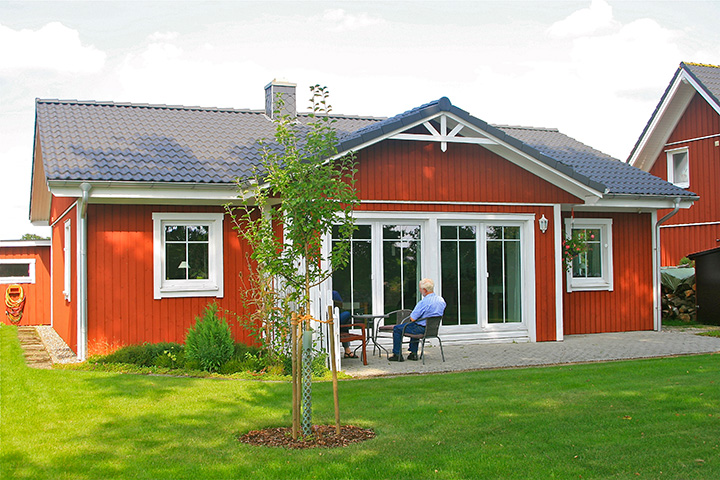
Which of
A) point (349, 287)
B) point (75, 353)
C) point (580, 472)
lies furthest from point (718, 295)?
point (75, 353)

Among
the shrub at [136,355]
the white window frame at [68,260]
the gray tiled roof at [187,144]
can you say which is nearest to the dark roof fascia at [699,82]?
the gray tiled roof at [187,144]

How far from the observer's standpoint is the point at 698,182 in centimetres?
2178

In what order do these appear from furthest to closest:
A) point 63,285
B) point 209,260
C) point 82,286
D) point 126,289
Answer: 1. point 63,285
2. point 209,260
3. point 126,289
4. point 82,286

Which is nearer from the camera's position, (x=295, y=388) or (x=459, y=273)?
(x=295, y=388)

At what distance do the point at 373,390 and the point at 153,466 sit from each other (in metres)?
3.56

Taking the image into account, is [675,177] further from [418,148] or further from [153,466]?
[153,466]

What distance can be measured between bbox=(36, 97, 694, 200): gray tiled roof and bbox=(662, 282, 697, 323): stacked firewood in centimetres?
349

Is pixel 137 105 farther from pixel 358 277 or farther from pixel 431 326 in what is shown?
pixel 431 326

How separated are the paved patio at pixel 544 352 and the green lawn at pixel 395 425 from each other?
3.03 feet

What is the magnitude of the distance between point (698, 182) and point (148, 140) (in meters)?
16.7

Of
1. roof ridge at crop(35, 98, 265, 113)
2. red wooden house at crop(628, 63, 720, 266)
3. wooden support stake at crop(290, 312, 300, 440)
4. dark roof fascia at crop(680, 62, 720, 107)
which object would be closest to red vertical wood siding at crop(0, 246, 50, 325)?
roof ridge at crop(35, 98, 265, 113)

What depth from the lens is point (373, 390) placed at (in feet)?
28.4

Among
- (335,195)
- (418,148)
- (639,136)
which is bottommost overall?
(335,195)

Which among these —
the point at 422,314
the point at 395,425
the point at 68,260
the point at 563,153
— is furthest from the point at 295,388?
the point at 563,153
